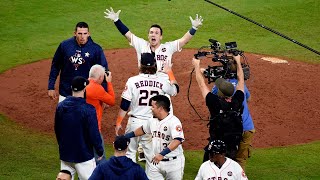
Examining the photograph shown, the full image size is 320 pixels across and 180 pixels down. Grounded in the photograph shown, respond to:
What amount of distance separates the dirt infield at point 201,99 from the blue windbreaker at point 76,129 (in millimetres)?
3919

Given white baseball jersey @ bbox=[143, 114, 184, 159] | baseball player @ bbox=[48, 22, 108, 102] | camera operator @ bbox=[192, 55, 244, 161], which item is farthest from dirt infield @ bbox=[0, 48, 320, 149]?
camera operator @ bbox=[192, 55, 244, 161]

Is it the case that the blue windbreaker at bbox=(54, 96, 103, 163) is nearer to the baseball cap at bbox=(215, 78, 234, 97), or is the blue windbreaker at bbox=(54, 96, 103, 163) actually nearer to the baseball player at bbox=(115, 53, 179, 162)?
the baseball player at bbox=(115, 53, 179, 162)

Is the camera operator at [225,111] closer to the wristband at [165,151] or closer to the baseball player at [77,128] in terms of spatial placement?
the wristband at [165,151]

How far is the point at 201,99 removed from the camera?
51.1ft

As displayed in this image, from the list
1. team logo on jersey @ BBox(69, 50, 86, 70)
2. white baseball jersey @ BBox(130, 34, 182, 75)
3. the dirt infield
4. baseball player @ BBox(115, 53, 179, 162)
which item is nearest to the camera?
baseball player @ BBox(115, 53, 179, 162)

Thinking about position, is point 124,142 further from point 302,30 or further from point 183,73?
point 302,30

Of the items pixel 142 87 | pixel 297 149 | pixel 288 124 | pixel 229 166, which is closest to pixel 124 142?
pixel 229 166

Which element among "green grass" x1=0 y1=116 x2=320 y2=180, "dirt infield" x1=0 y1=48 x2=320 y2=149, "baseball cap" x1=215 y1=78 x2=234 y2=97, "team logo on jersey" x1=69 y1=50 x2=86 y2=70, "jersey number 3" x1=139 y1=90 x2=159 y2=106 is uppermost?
"team logo on jersey" x1=69 y1=50 x2=86 y2=70

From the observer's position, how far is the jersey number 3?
1107 cm

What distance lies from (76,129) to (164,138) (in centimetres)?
134

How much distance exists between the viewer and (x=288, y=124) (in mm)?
14578

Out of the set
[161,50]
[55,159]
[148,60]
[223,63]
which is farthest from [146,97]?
[55,159]

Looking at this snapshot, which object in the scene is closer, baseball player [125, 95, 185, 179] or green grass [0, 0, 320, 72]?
baseball player [125, 95, 185, 179]

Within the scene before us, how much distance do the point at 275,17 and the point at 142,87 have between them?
10.8 metres
